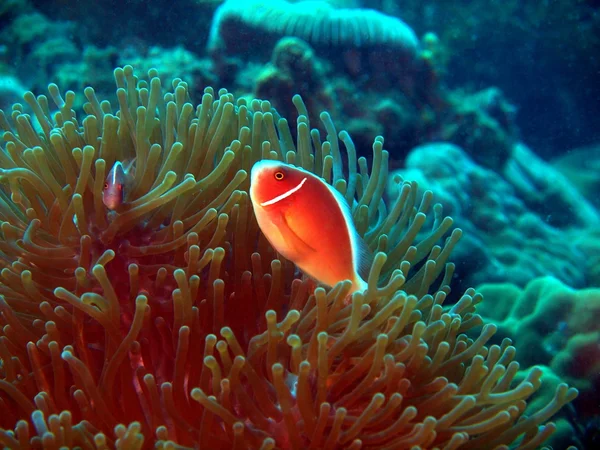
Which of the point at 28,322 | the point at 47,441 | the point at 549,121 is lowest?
the point at 47,441

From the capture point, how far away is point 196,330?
73.8 inches

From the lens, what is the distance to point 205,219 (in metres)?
2.05

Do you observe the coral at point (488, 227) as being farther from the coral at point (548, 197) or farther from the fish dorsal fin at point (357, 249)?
the fish dorsal fin at point (357, 249)

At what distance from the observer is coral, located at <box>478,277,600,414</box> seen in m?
3.34

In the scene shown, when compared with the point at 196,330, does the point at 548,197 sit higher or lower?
higher

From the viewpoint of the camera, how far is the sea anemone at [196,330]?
168cm

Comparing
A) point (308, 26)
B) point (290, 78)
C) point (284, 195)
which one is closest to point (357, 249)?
point (284, 195)

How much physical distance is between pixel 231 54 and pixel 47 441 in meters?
5.00

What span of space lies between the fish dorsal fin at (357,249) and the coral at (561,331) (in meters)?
2.29

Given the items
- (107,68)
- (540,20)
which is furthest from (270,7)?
(540,20)

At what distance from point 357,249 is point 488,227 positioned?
4.13m

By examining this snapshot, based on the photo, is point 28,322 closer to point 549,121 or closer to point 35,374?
point 35,374

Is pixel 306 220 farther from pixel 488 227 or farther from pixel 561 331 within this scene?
pixel 488 227

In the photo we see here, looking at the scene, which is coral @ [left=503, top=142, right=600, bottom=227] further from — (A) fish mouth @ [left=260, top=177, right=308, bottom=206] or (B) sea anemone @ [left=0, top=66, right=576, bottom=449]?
(A) fish mouth @ [left=260, top=177, right=308, bottom=206]
